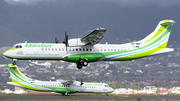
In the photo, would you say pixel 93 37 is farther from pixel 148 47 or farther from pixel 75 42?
pixel 148 47

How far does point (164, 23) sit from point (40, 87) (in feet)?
118

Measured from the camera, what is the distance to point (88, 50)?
4378 cm

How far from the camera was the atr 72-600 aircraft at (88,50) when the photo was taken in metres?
42.3

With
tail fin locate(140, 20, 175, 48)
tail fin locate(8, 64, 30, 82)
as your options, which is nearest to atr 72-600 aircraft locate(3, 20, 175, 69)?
tail fin locate(140, 20, 175, 48)

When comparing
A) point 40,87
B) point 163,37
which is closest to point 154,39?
point 163,37

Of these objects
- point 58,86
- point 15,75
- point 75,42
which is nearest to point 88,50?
point 75,42

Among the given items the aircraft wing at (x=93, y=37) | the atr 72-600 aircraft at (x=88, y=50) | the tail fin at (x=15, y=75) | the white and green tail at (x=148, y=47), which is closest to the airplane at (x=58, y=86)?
the tail fin at (x=15, y=75)

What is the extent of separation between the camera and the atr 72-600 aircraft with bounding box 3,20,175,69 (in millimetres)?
42312

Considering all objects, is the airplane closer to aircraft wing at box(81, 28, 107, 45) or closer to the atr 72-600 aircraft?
the atr 72-600 aircraft

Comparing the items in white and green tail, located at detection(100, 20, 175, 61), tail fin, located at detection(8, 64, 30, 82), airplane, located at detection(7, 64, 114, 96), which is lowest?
airplane, located at detection(7, 64, 114, 96)

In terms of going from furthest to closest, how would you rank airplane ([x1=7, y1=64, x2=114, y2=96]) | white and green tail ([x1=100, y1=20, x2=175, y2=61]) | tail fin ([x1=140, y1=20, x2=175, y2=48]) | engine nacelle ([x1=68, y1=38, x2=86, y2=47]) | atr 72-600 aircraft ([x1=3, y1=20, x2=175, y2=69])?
airplane ([x1=7, y1=64, x2=114, y2=96]) → tail fin ([x1=140, y1=20, x2=175, y2=48]) → white and green tail ([x1=100, y1=20, x2=175, y2=61]) → atr 72-600 aircraft ([x1=3, y1=20, x2=175, y2=69]) → engine nacelle ([x1=68, y1=38, x2=86, y2=47])

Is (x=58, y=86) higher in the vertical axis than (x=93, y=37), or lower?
lower

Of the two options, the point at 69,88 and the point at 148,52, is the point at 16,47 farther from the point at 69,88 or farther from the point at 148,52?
the point at 69,88

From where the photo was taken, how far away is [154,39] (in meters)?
46.6
